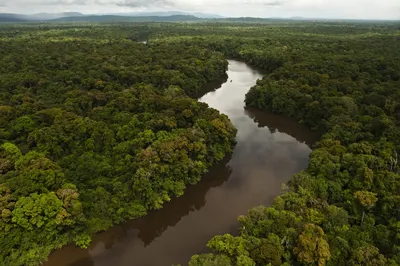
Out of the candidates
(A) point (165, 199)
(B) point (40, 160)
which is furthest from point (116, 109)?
(A) point (165, 199)

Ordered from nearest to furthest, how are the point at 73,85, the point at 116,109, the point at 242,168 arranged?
1. the point at 242,168
2. the point at 116,109
3. the point at 73,85

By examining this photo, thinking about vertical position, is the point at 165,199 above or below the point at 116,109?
below

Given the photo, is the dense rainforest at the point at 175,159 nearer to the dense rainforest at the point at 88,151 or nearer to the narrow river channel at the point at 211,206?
the dense rainforest at the point at 88,151

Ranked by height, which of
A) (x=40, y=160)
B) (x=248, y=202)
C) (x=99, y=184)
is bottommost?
(x=248, y=202)

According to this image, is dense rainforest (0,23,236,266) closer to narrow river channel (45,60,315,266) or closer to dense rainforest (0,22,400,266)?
dense rainforest (0,22,400,266)

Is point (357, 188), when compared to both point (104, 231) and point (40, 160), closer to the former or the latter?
point (104, 231)

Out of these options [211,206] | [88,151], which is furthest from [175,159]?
[88,151]

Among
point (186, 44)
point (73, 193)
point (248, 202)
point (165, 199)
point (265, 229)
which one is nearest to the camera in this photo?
point (265, 229)

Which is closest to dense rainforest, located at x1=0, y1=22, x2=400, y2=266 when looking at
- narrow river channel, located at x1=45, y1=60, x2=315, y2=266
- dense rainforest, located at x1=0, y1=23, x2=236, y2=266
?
dense rainforest, located at x1=0, y1=23, x2=236, y2=266
